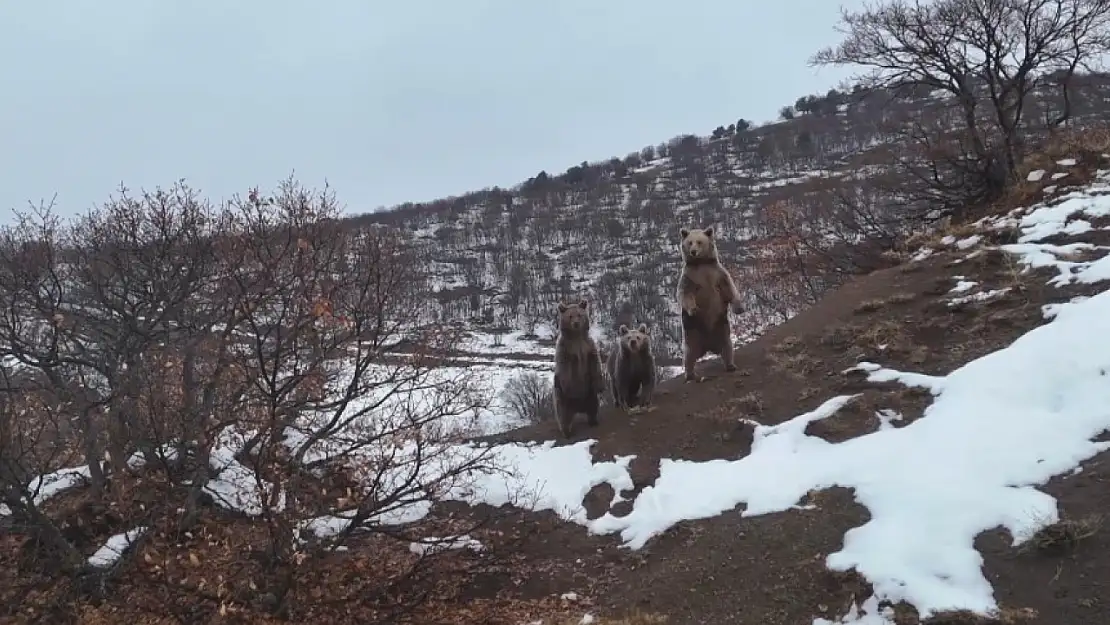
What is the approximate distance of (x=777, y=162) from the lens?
430 ft

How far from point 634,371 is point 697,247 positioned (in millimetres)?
2224

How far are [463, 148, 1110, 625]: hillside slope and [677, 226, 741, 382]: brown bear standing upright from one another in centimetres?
71

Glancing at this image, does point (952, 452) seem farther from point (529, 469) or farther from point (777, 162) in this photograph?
point (777, 162)

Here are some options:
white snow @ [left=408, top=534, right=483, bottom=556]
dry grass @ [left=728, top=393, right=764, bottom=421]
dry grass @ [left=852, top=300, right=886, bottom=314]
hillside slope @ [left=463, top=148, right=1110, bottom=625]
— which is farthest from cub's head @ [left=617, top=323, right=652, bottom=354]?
white snow @ [left=408, top=534, right=483, bottom=556]

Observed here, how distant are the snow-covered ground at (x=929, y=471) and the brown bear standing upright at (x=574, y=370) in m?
0.87

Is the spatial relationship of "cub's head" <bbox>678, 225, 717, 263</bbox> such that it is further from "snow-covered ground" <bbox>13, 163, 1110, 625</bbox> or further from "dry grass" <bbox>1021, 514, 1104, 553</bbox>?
"dry grass" <bbox>1021, 514, 1104, 553</bbox>

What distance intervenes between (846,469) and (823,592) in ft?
6.07

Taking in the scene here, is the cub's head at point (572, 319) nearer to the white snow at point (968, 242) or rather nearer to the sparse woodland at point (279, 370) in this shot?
the sparse woodland at point (279, 370)

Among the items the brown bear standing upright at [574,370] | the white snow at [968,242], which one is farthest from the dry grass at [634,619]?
the white snow at [968,242]

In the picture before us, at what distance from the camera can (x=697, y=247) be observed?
37.5ft

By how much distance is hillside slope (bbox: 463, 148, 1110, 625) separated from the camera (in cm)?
533

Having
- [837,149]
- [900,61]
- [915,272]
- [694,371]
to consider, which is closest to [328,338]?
[694,371]

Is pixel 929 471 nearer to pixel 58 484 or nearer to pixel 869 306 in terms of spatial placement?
pixel 869 306

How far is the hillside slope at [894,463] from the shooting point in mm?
5332
